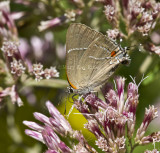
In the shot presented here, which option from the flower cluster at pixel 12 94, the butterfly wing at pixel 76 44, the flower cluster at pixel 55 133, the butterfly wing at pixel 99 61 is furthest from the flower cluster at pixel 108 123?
the flower cluster at pixel 12 94

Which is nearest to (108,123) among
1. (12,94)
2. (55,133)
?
(55,133)

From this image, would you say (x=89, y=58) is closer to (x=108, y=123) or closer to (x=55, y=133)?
(x=108, y=123)

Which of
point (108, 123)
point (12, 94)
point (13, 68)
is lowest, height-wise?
point (108, 123)

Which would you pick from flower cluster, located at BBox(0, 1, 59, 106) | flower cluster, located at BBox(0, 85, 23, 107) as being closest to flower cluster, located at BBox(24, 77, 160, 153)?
flower cluster, located at BBox(0, 85, 23, 107)

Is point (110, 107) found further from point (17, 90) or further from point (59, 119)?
point (17, 90)

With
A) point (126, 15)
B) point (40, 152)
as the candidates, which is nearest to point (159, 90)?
point (126, 15)

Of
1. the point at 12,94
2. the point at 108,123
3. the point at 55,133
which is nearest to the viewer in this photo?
the point at 108,123
